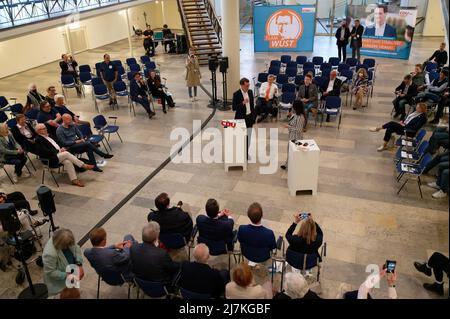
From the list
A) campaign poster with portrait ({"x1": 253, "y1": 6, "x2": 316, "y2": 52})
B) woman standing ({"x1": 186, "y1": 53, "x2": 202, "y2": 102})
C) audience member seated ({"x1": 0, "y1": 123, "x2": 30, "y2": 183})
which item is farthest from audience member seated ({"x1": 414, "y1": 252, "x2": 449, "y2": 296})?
campaign poster with portrait ({"x1": 253, "y1": 6, "x2": 316, "y2": 52})

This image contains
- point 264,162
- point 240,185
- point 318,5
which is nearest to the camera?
point 240,185

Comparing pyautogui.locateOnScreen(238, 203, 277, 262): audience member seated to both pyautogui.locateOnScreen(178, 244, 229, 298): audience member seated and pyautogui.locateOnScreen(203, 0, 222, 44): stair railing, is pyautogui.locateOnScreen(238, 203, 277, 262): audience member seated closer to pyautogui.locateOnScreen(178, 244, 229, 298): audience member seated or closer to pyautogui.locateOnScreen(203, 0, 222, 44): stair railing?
pyautogui.locateOnScreen(178, 244, 229, 298): audience member seated

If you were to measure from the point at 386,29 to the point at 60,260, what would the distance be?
15.7m

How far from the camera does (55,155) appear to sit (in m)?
8.00

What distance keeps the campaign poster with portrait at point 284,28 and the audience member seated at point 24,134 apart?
37.9ft

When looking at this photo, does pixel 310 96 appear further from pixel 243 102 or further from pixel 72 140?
pixel 72 140

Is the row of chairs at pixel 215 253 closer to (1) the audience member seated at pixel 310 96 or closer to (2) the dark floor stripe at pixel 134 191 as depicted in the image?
(2) the dark floor stripe at pixel 134 191

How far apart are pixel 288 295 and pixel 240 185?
12.9 feet

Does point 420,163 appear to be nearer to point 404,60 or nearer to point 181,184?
point 181,184

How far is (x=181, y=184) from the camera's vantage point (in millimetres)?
8117

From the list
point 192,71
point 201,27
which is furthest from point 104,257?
point 201,27

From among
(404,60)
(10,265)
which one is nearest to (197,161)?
(10,265)

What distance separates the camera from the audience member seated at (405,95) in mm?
10273

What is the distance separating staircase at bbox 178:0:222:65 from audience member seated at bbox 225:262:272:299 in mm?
13802
